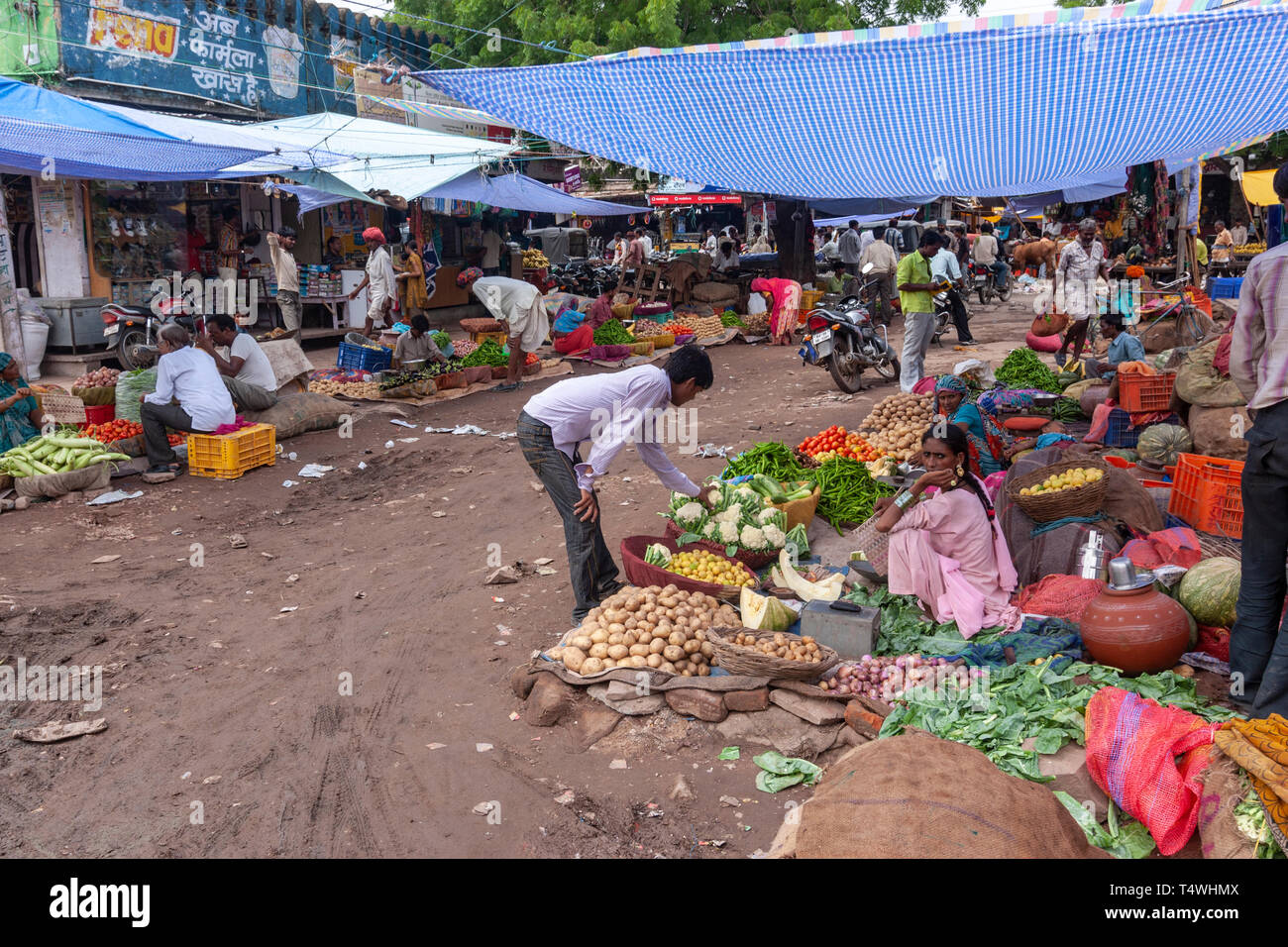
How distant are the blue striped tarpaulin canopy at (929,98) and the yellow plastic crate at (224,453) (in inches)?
162

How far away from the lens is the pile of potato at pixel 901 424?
344 inches

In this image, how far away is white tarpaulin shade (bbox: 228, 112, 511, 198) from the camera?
1430cm

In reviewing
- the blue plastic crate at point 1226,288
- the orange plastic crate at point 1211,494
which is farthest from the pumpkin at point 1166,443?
the blue plastic crate at point 1226,288

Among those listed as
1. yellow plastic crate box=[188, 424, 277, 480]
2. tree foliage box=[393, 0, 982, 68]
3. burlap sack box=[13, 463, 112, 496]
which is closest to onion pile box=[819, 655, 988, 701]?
yellow plastic crate box=[188, 424, 277, 480]

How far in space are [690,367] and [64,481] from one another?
638 cm

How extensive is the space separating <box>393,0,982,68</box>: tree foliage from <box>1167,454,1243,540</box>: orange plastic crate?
1440 centimetres

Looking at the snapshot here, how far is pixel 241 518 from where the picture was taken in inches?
328

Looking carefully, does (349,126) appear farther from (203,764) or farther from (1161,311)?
(203,764)

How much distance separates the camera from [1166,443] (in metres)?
7.16

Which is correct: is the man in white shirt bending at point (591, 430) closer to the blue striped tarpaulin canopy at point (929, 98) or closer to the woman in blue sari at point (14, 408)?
the blue striped tarpaulin canopy at point (929, 98)

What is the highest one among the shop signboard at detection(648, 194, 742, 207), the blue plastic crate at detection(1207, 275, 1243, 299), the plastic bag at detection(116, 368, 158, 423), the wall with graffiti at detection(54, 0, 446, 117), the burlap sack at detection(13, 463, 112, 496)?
the wall with graffiti at detection(54, 0, 446, 117)

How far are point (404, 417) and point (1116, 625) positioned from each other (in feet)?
29.9

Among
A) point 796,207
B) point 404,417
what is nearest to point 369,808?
point 404,417

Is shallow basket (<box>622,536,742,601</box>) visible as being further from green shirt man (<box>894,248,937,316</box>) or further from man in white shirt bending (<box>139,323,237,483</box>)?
green shirt man (<box>894,248,937,316</box>)
